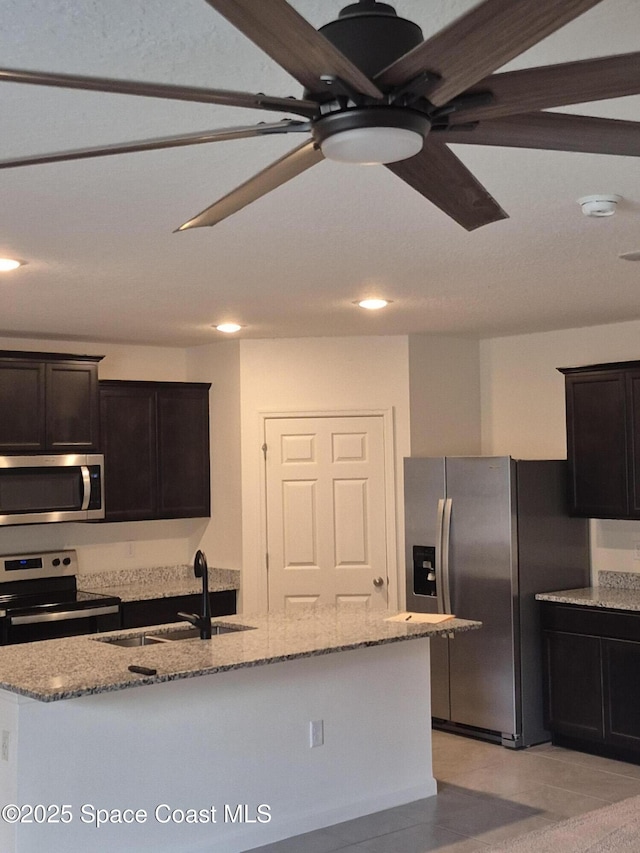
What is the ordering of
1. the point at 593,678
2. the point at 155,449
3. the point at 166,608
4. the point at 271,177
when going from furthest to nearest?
1. the point at 155,449
2. the point at 166,608
3. the point at 593,678
4. the point at 271,177

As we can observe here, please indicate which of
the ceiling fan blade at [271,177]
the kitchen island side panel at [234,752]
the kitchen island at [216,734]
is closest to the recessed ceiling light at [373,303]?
the kitchen island at [216,734]

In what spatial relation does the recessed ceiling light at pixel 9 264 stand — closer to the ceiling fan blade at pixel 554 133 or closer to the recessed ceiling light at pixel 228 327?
the recessed ceiling light at pixel 228 327

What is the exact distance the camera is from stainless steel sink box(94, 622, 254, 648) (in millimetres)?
4316

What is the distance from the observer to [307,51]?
1218mm

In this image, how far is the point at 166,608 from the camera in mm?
6199

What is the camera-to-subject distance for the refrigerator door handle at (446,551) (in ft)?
19.2

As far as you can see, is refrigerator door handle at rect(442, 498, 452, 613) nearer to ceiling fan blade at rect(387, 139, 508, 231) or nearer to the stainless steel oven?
the stainless steel oven

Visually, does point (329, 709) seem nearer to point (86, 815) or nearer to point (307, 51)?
point (86, 815)

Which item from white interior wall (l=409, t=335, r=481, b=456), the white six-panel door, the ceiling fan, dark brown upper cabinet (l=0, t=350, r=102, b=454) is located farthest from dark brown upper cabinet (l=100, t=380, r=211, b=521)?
the ceiling fan

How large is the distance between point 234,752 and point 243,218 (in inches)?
86.8

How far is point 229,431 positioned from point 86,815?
3.37m

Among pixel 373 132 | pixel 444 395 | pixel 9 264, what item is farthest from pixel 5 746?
pixel 444 395

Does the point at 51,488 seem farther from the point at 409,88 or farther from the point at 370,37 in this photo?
the point at 409,88

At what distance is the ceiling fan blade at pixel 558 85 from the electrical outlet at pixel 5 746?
2.94m
